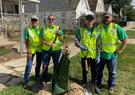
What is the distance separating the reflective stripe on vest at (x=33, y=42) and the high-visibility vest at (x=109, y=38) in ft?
5.09

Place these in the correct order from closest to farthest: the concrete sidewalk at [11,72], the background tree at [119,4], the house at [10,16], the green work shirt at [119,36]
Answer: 1. the green work shirt at [119,36]
2. the concrete sidewalk at [11,72]
3. the house at [10,16]
4. the background tree at [119,4]

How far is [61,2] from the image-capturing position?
3531cm

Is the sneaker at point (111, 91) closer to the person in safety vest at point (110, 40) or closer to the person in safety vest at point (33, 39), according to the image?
the person in safety vest at point (110, 40)

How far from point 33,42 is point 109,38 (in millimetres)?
1829

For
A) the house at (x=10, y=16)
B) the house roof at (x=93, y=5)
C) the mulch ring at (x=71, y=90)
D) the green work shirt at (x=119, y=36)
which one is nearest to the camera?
the mulch ring at (x=71, y=90)

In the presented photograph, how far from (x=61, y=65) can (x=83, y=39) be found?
837mm

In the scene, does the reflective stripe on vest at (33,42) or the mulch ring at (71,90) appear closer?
the mulch ring at (71,90)

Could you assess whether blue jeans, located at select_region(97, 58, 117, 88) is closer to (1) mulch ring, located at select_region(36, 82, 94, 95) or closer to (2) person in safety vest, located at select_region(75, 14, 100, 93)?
(2) person in safety vest, located at select_region(75, 14, 100, 93)

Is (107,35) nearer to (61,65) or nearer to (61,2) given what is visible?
(61,65)

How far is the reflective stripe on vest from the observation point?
630 cm

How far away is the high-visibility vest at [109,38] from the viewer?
19.9 feet

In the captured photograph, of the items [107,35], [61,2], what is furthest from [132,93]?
[61,2]

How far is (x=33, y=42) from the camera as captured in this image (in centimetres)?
636

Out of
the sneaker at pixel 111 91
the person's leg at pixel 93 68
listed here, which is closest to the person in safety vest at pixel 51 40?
the person's leg at pixel 93 68
